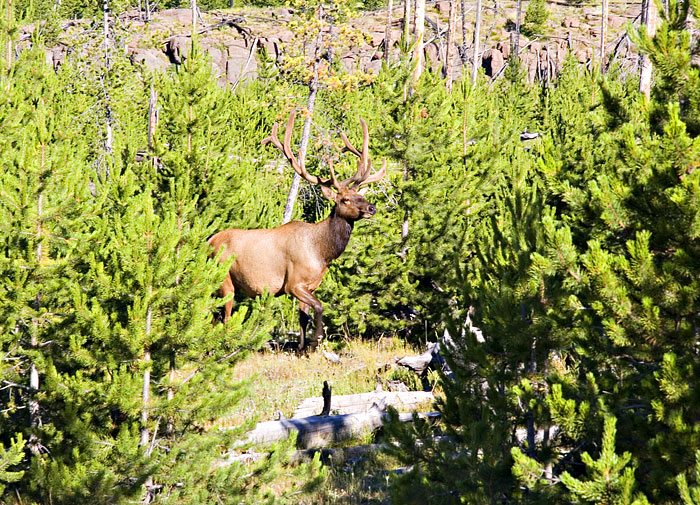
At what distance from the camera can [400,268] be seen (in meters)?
→ 13.3

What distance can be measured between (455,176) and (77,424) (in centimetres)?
931

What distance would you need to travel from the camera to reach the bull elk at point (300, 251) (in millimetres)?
12336

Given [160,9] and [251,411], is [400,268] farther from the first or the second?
[160,9]

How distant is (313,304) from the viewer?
40.5 feet

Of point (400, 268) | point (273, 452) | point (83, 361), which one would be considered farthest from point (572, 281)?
point (400, 268)

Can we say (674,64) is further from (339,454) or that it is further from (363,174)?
(363,174)

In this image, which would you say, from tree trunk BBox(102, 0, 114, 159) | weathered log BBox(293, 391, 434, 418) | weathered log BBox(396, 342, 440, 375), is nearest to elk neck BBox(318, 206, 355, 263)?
weathered log BBox(396, 342, 440, 375)

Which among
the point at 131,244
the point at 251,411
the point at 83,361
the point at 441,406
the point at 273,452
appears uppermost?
the point at 131,244

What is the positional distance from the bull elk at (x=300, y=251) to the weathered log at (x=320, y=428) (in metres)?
3.57

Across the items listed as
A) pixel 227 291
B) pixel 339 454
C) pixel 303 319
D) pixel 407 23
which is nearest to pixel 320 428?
pixel 339 454

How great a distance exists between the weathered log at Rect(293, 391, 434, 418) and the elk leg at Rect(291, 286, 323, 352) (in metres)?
2.55

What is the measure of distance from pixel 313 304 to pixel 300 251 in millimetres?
881

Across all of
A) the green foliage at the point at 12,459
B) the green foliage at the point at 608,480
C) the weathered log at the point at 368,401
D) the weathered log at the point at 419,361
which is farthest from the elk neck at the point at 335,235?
A: the green foliage at the point at 608,480

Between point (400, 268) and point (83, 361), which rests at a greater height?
point (83, 361)
